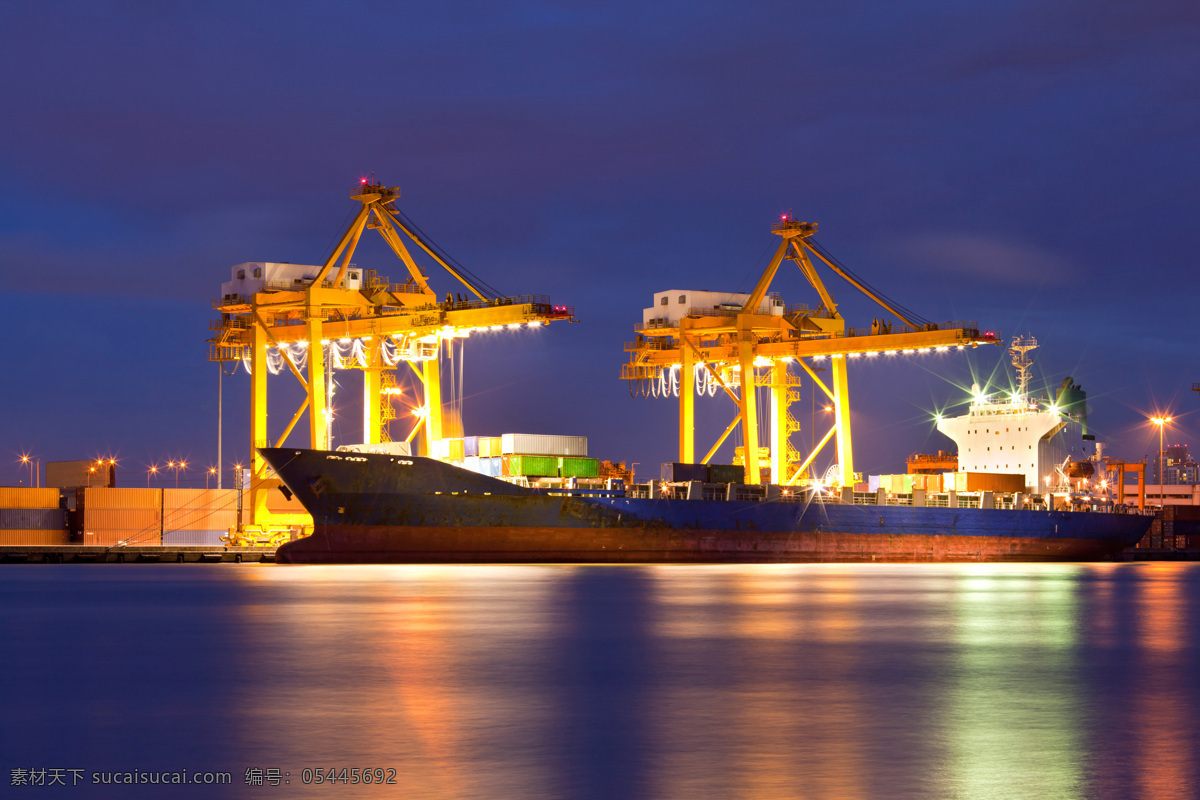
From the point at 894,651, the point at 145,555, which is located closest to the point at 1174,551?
the point at 145,555

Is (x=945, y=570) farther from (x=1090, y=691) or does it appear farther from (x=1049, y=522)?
(x=1090, y=691)

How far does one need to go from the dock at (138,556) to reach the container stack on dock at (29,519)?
12399mm

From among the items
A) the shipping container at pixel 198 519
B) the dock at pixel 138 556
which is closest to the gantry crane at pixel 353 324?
the dock at pixel 138 556

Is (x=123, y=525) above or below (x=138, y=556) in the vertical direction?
above

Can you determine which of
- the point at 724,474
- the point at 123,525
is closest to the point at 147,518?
the point at 123,525

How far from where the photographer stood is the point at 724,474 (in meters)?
51.2

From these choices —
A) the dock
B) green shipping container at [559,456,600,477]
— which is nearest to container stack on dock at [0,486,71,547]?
the dock

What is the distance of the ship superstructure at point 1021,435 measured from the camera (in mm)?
60375

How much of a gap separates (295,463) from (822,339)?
77.8 ft

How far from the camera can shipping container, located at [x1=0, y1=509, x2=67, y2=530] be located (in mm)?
66356

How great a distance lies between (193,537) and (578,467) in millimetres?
29551

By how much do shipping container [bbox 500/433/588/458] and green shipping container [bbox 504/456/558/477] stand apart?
280mm

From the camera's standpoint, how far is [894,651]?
50.7 ft

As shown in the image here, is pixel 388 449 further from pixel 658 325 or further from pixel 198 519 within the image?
pixel 198 519
